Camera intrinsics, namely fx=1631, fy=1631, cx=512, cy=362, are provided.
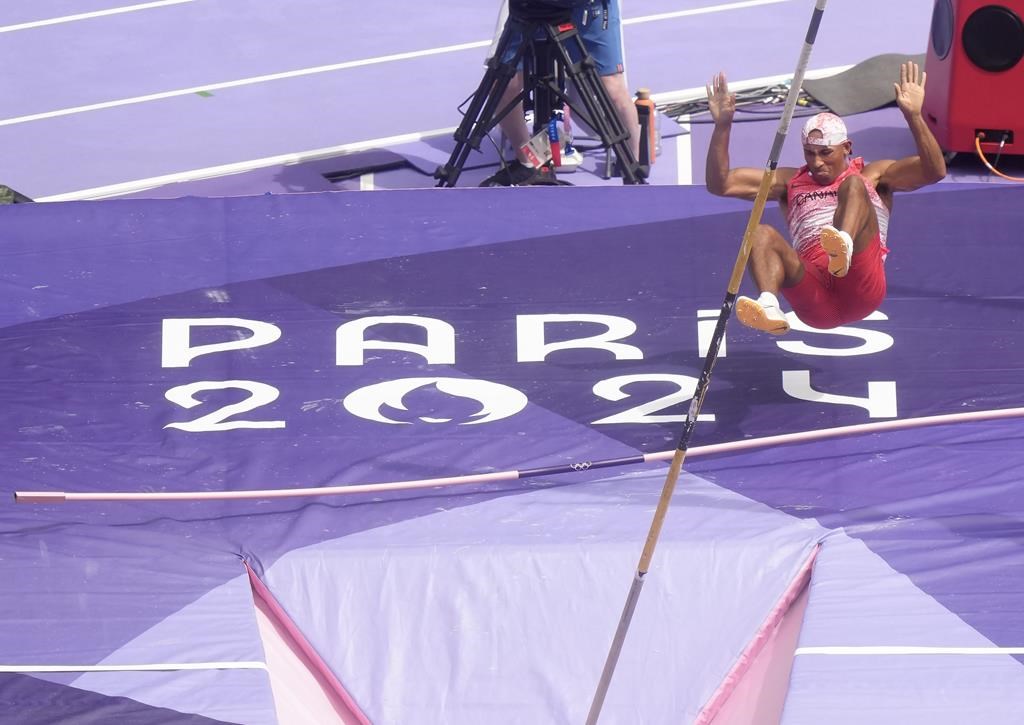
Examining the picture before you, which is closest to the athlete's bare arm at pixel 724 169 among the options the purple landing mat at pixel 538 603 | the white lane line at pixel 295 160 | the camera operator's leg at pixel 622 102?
the purple landing mat at pixel 538 603

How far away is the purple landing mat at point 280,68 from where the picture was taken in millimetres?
7520

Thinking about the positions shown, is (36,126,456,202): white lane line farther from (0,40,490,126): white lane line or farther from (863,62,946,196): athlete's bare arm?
(863,62,946,196): athlete's bare arm

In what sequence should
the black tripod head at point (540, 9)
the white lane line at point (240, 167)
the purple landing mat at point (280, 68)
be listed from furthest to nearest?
1. the purple landing mat at point (280, 68)
2. the white lane line at point (240, 167)
3. the black tripod head at point (540, 9)

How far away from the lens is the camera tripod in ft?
21.5

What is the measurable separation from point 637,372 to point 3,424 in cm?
200

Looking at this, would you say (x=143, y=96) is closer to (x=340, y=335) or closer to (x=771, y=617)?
(x=340, y=335)

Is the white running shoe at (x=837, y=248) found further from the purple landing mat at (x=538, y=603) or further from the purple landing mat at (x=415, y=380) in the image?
the purple landing mat at (x=538, y=603)

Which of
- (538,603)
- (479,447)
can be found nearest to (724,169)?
(479,447)

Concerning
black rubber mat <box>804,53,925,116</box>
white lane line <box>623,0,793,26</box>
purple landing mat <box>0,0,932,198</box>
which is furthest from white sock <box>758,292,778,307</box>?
white lane line <box>623,0,793,26</box>

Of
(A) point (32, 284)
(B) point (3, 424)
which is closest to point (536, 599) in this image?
(B) point (3, 424)

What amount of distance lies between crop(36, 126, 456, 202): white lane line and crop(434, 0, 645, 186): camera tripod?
76cm

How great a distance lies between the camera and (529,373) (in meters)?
5.28

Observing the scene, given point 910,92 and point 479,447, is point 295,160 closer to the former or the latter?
point 479,447

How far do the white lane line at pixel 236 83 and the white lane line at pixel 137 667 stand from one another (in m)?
4.40
